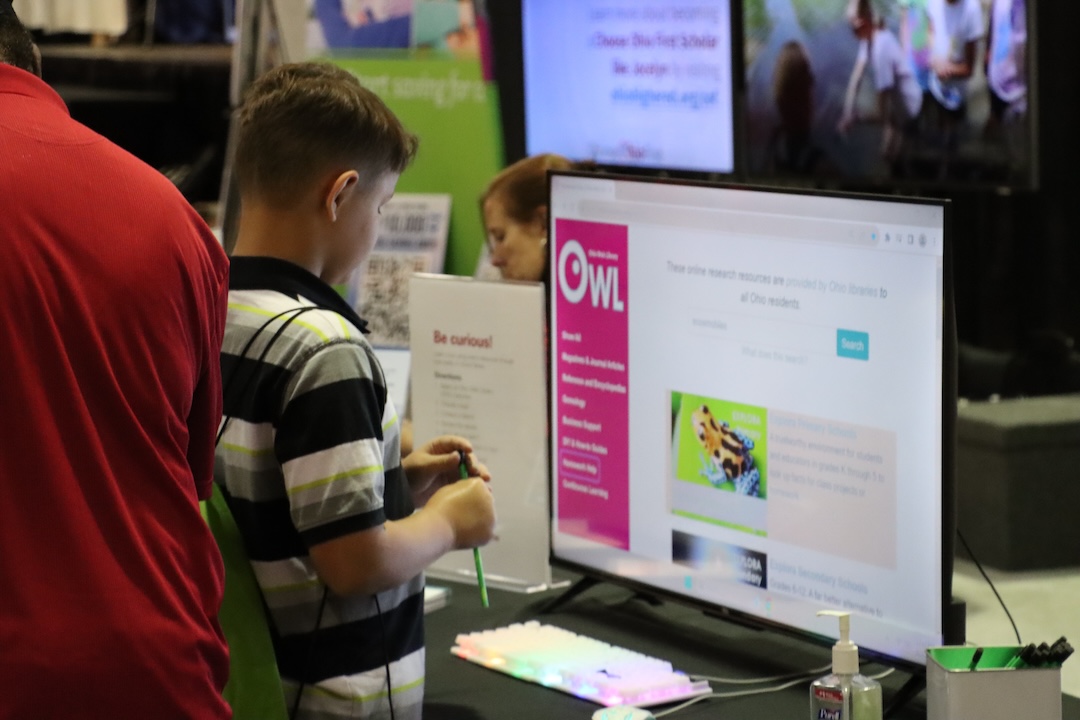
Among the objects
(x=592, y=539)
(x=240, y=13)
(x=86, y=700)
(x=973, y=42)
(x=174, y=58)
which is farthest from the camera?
(x=174, y=58)

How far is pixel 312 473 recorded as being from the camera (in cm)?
134

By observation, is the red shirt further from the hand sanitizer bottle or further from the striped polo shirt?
the hand sanitizer bottle

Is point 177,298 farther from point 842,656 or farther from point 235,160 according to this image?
point 842,656

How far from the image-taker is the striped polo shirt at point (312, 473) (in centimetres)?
135

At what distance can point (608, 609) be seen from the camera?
74.1 inches

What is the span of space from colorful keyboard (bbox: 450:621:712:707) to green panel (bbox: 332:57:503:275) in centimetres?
154

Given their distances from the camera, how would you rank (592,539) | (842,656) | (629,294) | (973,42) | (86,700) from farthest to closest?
1. (973,42)
2. (592,539)
3. (629,294)
4. (842,656)
5. (86,700)

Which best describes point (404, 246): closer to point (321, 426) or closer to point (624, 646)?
point (624, 646)

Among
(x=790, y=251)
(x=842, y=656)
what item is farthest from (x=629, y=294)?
(x=842, y=656)

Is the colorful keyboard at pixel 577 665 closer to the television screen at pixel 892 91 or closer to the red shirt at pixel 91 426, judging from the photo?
the red shirt at pixel 91 426

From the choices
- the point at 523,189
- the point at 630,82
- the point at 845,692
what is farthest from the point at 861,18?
the point at 845,692

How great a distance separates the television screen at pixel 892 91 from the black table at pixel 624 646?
1420mm

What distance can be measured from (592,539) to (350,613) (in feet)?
1.60

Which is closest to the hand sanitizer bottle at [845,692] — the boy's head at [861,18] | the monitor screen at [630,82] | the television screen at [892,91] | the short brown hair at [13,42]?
the short brown hair at [13,42]
